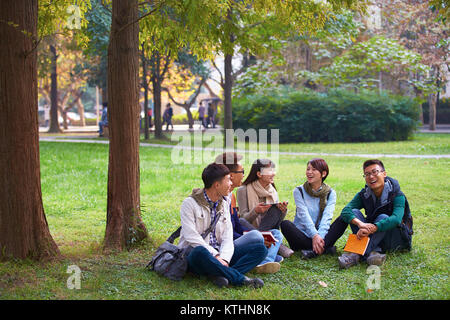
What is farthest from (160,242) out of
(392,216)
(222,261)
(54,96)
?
(54,96)

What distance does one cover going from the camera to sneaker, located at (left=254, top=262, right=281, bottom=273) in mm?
5066

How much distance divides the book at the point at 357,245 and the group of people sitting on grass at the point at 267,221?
0.06 m

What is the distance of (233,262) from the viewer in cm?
491

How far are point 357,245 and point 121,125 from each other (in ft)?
9.13

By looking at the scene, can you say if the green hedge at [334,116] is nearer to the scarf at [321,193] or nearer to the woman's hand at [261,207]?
the scarf at [321,193]

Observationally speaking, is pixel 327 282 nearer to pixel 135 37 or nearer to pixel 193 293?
pixel 193 293

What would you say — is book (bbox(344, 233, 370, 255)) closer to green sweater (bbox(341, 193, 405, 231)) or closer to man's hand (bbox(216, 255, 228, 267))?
green sweater (bbox(341, 193, 405, 231))

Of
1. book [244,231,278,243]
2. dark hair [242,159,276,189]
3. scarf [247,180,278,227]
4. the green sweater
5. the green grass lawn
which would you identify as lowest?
the green grass lawn

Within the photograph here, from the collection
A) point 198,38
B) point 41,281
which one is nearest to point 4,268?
point 41,281

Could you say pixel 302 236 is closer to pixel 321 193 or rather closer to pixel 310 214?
pixel 310 214

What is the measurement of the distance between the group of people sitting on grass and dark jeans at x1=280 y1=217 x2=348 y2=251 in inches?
0.4

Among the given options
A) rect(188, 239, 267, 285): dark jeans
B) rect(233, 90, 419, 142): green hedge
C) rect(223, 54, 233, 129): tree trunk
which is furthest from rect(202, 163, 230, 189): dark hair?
rect(233, 90, 419, 142): green hedge

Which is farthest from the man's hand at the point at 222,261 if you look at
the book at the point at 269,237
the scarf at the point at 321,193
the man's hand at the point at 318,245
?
the scarf at the point at 321,193

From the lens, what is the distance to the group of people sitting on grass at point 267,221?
4.67 m
